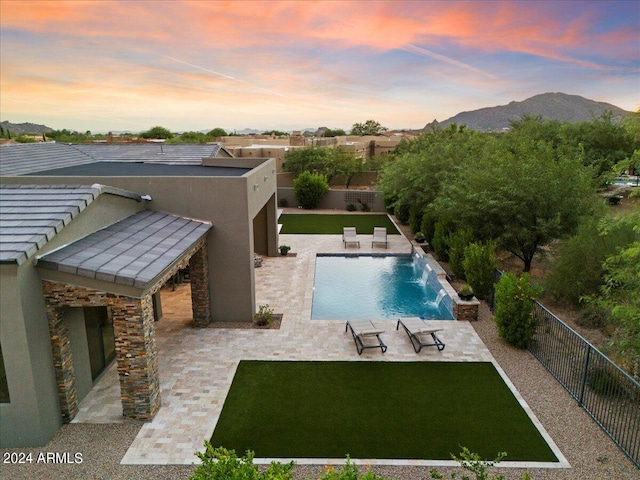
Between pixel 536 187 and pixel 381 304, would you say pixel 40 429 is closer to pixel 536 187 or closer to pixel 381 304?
pixel 381 304

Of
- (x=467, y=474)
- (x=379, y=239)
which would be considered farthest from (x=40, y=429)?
(x=379, y=239)

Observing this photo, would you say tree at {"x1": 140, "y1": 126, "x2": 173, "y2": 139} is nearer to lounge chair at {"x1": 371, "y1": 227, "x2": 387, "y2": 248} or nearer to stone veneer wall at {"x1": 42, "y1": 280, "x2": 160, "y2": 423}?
lounge chair at {"x1": 371, "y1": 227, "x2": 387, "y2": 248}

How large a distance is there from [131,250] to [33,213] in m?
1.87

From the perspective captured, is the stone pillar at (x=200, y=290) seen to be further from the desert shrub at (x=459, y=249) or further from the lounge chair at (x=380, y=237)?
the lounge chair at (x=380, y=237)

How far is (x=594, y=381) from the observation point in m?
9.18

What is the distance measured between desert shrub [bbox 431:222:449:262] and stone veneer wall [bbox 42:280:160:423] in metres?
14.4

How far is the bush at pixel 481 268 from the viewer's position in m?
14.4

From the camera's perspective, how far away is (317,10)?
21375 millimetres

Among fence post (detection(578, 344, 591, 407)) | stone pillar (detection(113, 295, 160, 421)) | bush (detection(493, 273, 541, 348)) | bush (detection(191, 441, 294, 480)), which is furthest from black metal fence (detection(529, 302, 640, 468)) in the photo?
stone pillar (detection(113, 295, 160, 421))

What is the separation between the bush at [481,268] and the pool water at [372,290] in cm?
137

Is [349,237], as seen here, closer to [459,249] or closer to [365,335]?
[459,249]

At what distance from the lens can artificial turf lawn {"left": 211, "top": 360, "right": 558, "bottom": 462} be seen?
770 centimetres

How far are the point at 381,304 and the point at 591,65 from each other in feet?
87.0

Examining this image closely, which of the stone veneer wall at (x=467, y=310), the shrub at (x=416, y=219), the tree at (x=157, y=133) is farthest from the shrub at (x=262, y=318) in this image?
the tree at (x=157, y=133)
